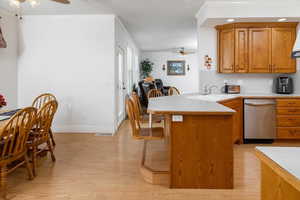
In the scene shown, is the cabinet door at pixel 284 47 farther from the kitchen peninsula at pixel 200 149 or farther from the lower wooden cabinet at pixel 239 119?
the kitchen peninsula at pixel 200 149

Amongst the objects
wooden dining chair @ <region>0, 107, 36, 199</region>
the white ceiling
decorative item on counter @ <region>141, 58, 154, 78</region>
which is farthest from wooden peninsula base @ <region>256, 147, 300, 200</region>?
decorative item on counter @ <region>141, 58, 154, 78</region>

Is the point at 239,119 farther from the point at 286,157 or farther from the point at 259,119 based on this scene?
the point at 286,157

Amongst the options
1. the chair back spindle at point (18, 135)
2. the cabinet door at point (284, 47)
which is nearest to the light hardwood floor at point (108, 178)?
the chair back spindle at point (18, 135)

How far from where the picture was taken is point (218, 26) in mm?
4648

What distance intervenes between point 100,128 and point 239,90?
298cm

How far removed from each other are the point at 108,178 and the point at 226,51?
10.8 ft

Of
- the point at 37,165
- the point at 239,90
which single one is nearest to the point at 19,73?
the point at 37,165

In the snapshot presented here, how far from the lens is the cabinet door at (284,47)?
14.6ft

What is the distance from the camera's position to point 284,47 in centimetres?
445

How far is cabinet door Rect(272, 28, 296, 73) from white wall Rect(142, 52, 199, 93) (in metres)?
6.41

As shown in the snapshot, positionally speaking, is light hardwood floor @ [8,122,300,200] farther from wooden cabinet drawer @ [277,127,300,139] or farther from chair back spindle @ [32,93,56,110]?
chair back spindle @ [32,93,56,110]

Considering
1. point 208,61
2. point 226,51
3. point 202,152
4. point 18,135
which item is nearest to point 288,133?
point 226,51

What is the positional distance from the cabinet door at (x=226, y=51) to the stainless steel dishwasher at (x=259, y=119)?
0.86m

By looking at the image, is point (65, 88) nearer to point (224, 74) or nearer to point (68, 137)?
point (68, 137)
